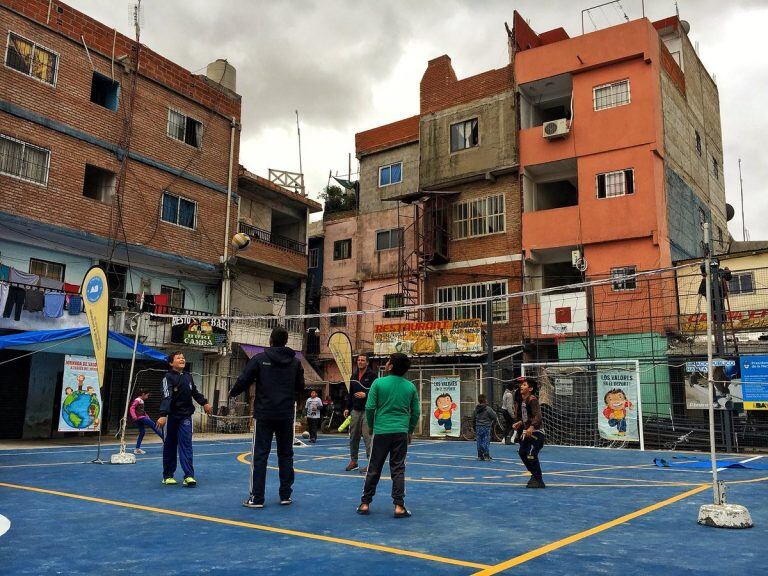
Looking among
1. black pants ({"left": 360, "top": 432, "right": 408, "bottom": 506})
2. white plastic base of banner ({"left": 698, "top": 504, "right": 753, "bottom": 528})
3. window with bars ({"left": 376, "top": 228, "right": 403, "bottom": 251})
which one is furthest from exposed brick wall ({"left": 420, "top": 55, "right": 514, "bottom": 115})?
white plastic base of banner ({"left": 698, "top": 504, "right": 753, "bottom": 528})

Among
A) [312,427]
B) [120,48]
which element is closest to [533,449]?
[312,427]

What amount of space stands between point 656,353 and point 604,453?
23.1 ft

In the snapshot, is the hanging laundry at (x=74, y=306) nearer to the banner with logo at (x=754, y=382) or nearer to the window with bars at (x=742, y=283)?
the banner with logo at (x=754, y=382)

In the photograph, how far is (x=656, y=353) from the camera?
2292 cm

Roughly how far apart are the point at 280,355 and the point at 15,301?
14.5m

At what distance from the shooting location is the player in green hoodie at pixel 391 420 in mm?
6922

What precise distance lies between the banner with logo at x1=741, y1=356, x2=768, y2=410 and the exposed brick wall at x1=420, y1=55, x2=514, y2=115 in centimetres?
1615

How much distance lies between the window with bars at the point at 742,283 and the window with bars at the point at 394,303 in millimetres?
13635

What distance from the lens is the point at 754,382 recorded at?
56.9 ft

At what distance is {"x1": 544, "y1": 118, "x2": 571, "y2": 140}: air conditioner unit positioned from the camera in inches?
1021

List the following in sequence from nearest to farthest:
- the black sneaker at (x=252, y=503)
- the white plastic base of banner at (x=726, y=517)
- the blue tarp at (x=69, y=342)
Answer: the white plastic base of banner at (x=726, y=517) → the black sneaker at (x=252, y=503) → the blue tarp at (x=69, y=342)

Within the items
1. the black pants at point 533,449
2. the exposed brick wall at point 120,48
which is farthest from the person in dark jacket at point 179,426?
the exposed brick wall at point 120,48

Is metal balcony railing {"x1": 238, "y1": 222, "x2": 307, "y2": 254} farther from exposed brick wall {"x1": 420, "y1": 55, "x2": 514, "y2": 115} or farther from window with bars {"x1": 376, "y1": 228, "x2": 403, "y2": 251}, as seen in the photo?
exposed brick wall {"x1": 420, "y1": 55, "x2": 514, "y2": 115}

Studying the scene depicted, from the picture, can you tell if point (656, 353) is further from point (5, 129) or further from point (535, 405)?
point (5, 129)
